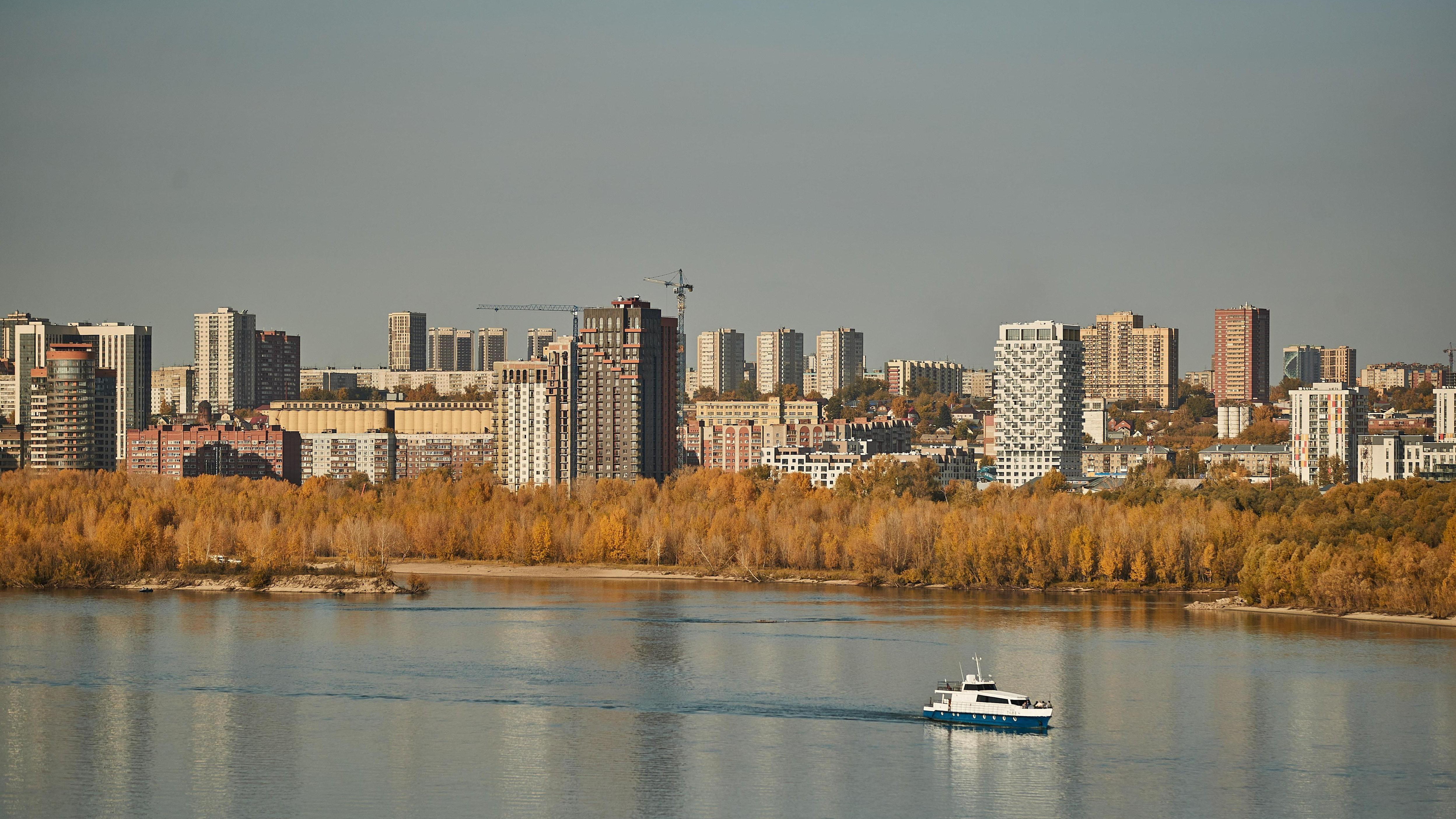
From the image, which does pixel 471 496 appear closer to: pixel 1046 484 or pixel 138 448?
pixel 1046 484

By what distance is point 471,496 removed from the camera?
1756 inches

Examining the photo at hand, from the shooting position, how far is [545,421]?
5456 centimetres

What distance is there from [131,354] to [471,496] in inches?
1287

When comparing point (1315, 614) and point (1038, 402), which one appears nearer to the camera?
point (1315, 614)

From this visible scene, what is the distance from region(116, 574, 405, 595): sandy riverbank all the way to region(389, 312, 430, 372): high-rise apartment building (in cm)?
7874

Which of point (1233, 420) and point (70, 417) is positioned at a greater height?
point (1233, 420)

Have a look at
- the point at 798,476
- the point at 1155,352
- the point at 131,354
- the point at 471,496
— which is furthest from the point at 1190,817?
the point at 1155,352

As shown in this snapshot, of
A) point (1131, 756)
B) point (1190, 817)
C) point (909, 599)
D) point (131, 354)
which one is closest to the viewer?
point (1190, 817)

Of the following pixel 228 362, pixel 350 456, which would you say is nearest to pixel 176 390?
pixel 228 362

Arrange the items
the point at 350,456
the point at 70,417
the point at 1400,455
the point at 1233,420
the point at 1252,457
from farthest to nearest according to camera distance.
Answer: the point at 1233,420, the point at 350,456, the point at 1252,457, the point at 70,417, the point at 1400,455

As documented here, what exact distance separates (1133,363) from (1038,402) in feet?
135

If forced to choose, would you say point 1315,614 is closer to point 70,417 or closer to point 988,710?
point 988,710

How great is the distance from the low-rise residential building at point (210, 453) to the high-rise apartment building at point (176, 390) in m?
32.9

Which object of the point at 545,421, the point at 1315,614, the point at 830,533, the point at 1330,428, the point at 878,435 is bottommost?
the point at 1315,614
